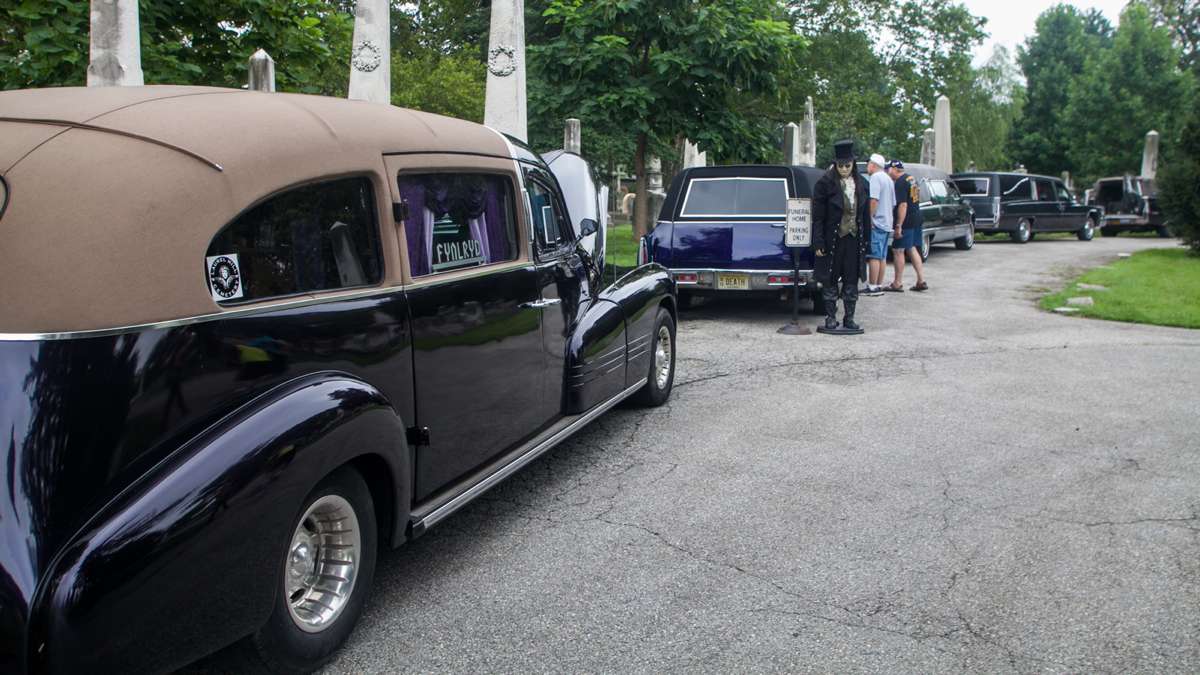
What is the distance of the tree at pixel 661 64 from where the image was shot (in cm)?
1327

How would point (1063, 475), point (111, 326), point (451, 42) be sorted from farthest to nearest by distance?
point (451, 42)
point (1063, 475)
point (111, 326)

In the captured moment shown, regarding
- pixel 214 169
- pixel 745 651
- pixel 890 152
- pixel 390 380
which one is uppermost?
pixel 890 152

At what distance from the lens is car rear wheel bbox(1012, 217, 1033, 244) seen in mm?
24547

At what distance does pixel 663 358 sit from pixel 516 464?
275cm

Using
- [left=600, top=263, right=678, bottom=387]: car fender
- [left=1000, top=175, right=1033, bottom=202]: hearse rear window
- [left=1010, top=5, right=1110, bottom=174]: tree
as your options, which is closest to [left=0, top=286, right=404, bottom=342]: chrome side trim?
[left=600, top=263, right=678, bottom=387]: car fender

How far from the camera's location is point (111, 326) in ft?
8.98

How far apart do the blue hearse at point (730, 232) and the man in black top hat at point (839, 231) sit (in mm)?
428

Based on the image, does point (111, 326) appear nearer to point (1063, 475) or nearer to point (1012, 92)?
point (1063, 475)

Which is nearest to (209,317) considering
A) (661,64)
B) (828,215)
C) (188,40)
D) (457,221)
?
(457,221)

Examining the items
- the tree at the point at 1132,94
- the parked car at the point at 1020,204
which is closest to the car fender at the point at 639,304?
the parked car at the point at 1020,204

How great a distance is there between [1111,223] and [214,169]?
97.1 ft

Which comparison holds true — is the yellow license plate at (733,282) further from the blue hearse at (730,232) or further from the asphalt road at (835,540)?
the asphalt road at (835,540)

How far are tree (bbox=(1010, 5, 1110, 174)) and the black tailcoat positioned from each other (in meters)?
42.9

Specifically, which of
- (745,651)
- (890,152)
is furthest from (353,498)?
(890,152)
